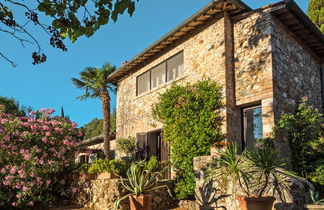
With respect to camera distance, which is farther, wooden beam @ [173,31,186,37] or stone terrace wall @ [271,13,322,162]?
wooden beam @ [173,31,186,37]

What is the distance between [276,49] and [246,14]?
136 cm

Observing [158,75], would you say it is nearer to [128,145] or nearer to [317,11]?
[128,145]

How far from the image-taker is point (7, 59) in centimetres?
338

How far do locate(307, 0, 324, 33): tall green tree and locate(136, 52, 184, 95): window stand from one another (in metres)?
7.99

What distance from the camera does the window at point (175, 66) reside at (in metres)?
10.3

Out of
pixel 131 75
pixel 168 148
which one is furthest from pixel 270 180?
pixel 131 75

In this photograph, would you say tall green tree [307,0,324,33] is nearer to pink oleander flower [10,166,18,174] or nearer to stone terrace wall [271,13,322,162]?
stone terrace wall [271,13,322,162]

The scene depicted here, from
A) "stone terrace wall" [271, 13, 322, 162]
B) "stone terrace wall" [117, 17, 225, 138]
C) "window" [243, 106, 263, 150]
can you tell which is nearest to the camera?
"stone terrace wall" [271, 13, 322, 162]

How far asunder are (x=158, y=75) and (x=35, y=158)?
5.36m

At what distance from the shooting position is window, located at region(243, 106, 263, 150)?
316 inches

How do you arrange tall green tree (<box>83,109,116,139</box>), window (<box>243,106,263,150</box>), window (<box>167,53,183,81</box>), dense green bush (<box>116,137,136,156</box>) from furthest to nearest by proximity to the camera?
1. tall green tree (<box>83,109,116,139</box>)
2. dense green bush (<box>116,137,136,156</box>)
3. window (<box>167,53,183,81</box>)
4. window (<box>243,106,263,150</box>)

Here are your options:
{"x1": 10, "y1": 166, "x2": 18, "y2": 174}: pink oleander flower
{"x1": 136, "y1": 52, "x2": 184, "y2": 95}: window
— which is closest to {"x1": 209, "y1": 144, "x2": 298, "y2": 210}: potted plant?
{"x1": 136, "y1": 52, "x2": 184, "y2": 95}: window

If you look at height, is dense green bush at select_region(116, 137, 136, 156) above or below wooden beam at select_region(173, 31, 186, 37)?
below

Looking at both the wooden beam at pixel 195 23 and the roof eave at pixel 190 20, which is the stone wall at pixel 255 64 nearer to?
the roof eave at pixel 190 20
